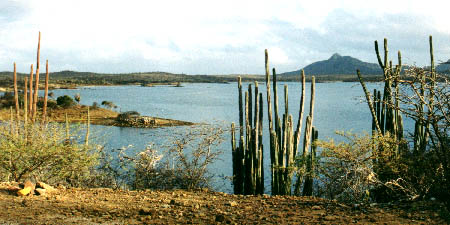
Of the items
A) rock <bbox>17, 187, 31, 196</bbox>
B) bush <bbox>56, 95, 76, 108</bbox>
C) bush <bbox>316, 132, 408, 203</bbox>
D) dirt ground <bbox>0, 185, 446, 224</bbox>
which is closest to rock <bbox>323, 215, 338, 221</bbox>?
dirt ground <bbox>0, 185, 446, 224</bbox>

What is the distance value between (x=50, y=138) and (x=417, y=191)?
8.50 metres

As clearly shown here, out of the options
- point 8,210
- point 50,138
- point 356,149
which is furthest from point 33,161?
point 356,149

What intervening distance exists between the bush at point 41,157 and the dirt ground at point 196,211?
4.95 ft

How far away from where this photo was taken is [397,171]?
29.4 feet

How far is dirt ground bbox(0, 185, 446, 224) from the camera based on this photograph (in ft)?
22.7

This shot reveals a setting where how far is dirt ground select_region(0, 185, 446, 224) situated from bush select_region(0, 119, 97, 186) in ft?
4.95

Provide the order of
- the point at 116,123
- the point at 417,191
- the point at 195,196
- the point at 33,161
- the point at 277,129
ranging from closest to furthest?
the point at 417,191
the point at 195,196
the point at 33,161
the point at 277,129
the point at 116,123

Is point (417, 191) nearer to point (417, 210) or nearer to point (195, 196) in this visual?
point (417, 210)

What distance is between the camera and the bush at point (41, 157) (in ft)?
33.5

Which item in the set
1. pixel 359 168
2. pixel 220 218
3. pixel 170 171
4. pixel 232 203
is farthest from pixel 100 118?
pixel 220 218

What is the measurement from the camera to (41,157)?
1029 centimetres

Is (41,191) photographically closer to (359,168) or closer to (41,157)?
(41,157)

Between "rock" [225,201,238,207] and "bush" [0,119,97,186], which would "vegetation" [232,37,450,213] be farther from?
"bush" [0,119,97,186]

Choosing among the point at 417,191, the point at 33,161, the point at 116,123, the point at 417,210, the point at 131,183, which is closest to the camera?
the point at 417,210
